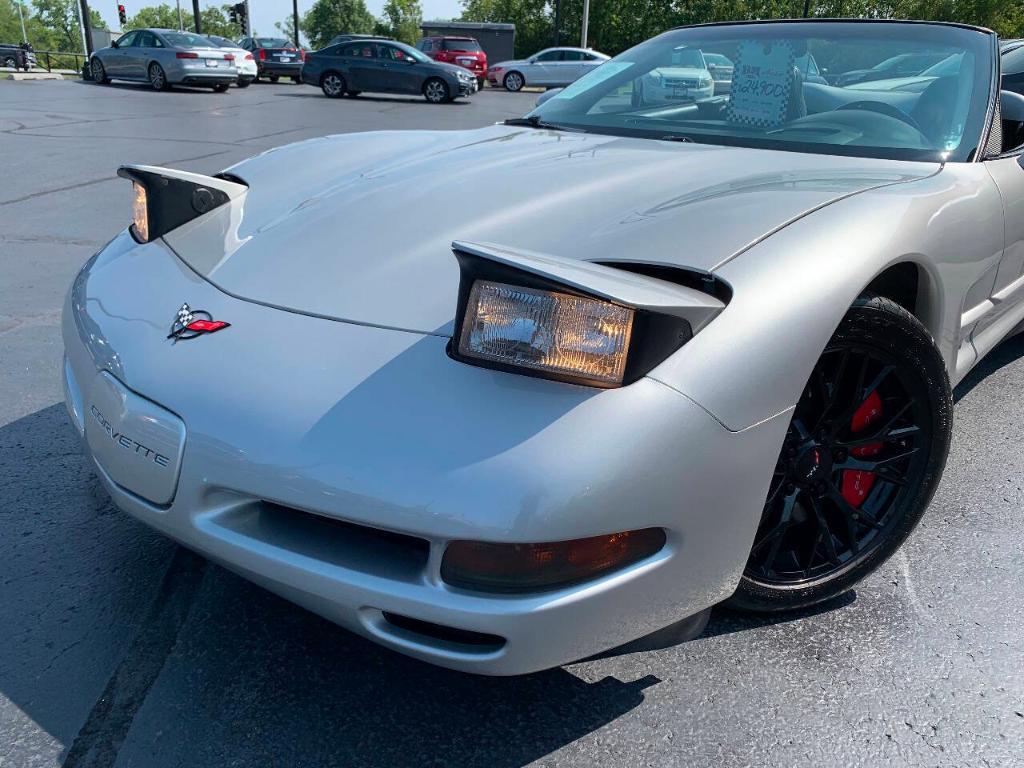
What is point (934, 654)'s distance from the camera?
188 cm

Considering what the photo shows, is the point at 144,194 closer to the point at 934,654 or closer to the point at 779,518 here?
the point at 779,518

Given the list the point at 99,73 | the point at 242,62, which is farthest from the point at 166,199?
the point at 99,73

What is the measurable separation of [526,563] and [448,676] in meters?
0.55

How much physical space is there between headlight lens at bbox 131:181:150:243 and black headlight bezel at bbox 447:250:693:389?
Result: 1.17 metres

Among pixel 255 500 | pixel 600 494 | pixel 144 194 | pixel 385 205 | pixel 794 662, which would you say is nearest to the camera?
pixel 600 494

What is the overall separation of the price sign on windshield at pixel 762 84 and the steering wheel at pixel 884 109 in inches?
7.7

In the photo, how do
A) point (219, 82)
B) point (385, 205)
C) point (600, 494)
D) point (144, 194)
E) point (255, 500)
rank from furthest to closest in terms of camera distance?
point (219, 82) → point (144, 194) → point (385, 205) → point (255, 500) → point (600, 494)

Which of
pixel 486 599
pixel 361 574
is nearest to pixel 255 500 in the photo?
pixel 361 574

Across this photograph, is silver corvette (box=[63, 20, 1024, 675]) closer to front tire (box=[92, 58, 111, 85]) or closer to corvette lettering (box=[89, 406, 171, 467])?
corvette lettering (box=[89, 406, 171, 467])

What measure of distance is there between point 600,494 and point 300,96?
65.9 ft

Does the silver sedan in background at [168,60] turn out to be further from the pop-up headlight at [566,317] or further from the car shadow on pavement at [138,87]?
the pop-up headlight at [566,317]

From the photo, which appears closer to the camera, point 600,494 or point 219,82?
point 600,494

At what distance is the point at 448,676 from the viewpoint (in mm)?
1779

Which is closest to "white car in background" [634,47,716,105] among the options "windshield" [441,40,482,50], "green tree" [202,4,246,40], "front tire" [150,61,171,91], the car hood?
the car hood
